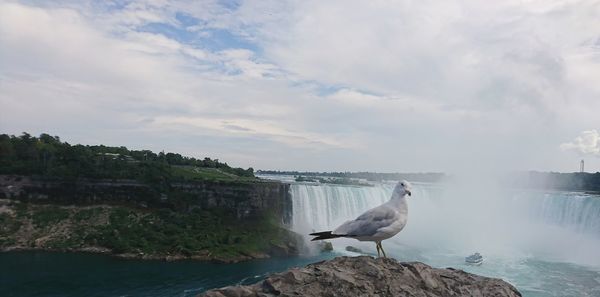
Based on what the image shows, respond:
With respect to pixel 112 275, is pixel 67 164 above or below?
above

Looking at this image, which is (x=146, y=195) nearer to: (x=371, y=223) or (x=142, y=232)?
(x=142, y=232)

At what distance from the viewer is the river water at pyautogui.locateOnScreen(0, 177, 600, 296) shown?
35.8m

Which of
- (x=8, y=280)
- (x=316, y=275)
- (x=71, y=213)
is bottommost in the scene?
(x=8, y=280)

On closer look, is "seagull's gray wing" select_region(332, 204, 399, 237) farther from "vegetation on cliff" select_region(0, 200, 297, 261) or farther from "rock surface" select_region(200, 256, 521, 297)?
"vegetation on cliff" select_region(0, 200, 297, 261)

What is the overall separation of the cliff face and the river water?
3784 mm

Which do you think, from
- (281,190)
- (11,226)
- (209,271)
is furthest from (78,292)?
(281,190)

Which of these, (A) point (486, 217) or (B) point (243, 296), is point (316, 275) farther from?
(A) point (486, 217)

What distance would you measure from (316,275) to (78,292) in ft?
99.8

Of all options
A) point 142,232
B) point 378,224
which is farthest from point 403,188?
point 142,232

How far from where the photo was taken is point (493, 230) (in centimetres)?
6431

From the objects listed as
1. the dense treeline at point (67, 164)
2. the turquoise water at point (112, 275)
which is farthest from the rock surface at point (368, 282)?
the dense treeline at point (67, 164)

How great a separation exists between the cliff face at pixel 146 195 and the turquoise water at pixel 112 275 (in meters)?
10.8

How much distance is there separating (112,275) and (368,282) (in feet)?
114

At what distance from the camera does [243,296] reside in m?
8.04
